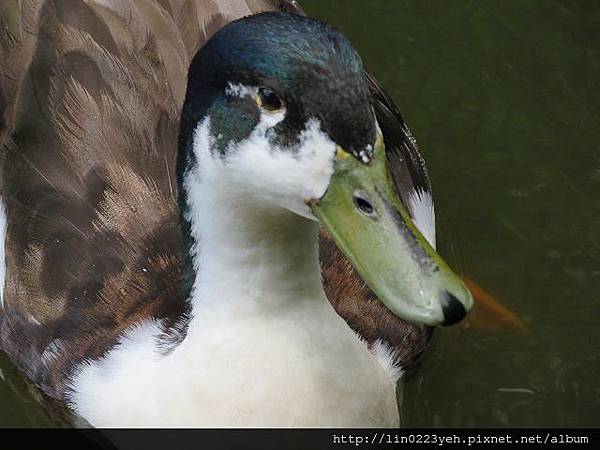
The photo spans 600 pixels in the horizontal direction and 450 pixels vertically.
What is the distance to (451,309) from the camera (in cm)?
273

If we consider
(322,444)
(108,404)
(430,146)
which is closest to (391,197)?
(322,444)

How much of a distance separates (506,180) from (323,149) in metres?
2.23

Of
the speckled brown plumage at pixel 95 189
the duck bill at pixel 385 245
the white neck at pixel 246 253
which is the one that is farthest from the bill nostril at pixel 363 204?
the speckled brown plumage at pixel 95 189

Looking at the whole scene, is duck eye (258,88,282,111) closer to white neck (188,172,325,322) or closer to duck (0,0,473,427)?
duck (0,0,473,427)

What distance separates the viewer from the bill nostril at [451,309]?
8.95 ft

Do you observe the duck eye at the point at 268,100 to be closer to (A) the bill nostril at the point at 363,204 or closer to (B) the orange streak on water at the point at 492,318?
(A) the bill nostril at the point at 363,204

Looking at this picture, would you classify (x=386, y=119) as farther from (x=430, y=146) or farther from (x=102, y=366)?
(x=102, y=366)

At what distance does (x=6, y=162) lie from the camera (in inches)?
158

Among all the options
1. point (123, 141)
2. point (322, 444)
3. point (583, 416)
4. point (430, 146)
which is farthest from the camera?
point (430, 146)

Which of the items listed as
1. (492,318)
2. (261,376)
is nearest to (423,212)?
(492,318)

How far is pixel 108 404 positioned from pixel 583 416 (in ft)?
5.57

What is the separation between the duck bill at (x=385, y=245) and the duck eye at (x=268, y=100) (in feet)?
0.66

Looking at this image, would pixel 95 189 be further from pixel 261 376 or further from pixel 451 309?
pixel 451 309

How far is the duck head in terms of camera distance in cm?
274
